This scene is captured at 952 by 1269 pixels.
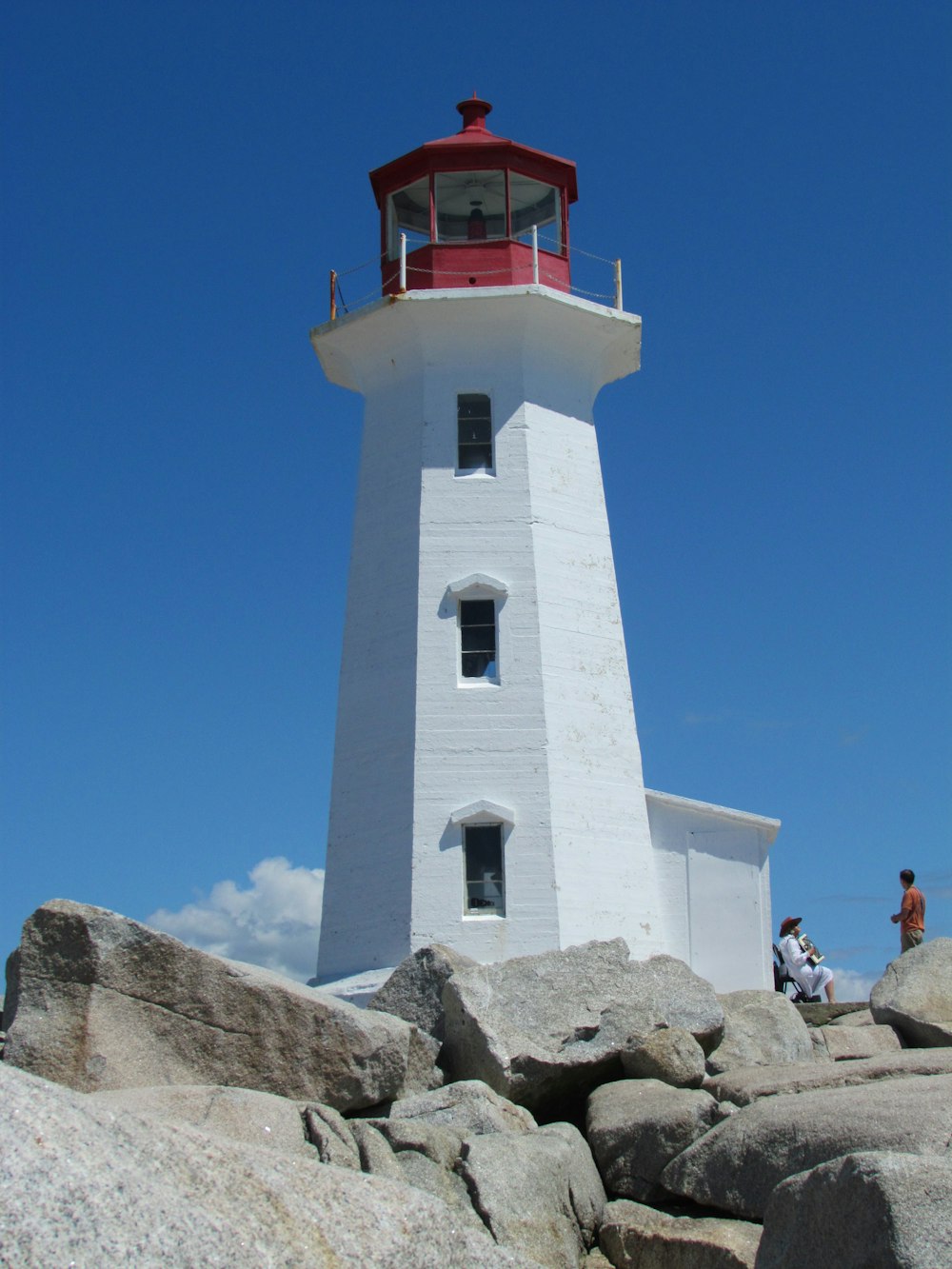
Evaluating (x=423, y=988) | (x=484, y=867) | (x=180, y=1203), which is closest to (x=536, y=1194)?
(x=423, y=988)

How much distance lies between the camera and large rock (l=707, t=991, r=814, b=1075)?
1365 centimetres

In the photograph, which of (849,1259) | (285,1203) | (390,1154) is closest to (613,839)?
(390,1154)

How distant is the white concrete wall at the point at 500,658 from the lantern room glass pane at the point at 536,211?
2.19m

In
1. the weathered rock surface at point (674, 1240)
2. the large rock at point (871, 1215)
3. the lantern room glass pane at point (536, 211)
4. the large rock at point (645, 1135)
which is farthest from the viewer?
the lantern room glass pane at point (536, 211)

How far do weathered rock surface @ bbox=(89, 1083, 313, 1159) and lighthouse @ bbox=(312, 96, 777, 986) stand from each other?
8393mm

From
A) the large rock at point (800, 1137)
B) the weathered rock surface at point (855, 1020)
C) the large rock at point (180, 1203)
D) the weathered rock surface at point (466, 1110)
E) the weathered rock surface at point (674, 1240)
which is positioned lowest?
the large rock at point (180, 1203)

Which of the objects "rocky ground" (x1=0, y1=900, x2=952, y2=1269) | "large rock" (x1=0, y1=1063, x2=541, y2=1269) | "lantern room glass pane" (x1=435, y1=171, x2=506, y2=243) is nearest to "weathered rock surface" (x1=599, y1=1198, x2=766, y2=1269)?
"rocky ground" (x1=0, y1=900, x2=952, y2=1269)

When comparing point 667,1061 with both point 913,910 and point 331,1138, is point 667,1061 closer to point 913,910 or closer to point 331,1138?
point 331,1138

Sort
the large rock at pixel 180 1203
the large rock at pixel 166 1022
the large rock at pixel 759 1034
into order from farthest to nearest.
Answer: the large rock at pixel 759 1034, the large rock at pixel 166 1022, the large rock at pixel 180 1203

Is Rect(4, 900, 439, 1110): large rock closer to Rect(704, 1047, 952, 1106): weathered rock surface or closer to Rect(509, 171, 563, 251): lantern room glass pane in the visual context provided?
Rect(704, 1047, 952, 1106): weathered rock surface

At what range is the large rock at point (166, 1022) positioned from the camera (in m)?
10.4

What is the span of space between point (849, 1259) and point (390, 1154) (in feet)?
11.7

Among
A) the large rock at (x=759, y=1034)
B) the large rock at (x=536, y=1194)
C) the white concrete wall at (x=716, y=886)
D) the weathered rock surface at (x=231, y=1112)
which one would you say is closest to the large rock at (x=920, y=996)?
the large rock at (x=759, y=1034)

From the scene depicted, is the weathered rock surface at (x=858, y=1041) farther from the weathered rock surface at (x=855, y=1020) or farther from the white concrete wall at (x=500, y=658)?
the white concrete wall at (x=500, y=658)
